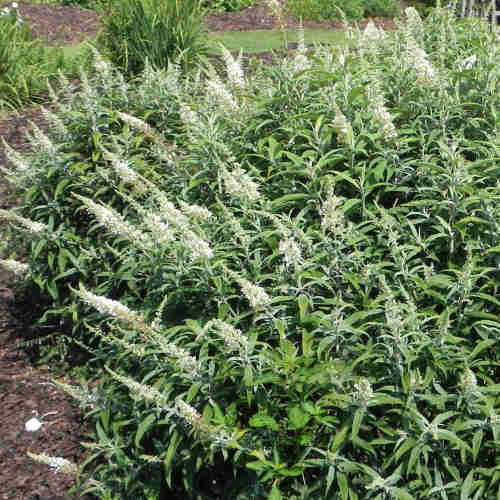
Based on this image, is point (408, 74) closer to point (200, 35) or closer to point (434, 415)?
point (434, 415)

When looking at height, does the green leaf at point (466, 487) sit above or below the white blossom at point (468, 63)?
below

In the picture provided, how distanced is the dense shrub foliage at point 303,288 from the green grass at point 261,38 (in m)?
6.94

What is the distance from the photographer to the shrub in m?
8.33

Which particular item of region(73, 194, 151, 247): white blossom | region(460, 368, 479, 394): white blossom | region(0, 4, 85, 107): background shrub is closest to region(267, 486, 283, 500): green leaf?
region(460, 368, 479, 394): white blossom

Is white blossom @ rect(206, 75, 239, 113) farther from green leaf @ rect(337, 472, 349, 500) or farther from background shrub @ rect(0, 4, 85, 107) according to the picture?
background shrub @ rect(0, 4, 85, 107)

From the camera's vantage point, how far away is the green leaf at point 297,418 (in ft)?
9.42

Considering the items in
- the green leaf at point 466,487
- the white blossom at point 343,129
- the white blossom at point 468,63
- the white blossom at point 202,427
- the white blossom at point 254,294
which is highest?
the white blossom at point 468,63

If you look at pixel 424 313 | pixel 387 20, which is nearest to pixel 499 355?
pixel 424 313

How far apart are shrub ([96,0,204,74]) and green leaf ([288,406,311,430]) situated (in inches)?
247

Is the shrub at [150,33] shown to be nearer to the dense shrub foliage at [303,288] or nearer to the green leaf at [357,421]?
the dense shrub foliage at [303,288]

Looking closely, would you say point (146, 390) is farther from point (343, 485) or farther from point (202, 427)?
point (343, 485)

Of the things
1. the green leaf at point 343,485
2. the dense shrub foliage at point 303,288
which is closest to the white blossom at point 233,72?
the dense shrub foliage at point 303,288

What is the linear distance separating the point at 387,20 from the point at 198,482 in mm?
14795

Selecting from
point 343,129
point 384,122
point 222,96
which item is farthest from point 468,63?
point 222,96
